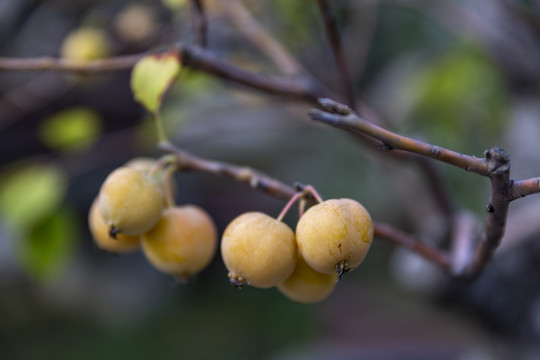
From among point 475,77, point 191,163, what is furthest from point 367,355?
point 191,163

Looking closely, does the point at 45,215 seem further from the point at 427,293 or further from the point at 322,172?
the point at 322,172

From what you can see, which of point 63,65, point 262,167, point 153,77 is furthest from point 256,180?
point 262,167

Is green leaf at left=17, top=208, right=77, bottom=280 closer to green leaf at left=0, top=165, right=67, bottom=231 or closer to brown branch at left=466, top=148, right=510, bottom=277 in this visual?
green leaf at left=0, top=165, right=67, bottom=231

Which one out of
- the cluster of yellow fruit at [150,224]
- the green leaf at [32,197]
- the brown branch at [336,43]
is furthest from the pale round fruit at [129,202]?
the green leaf at [32,197]

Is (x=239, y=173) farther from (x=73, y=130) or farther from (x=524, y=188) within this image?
(x=73, y=130)

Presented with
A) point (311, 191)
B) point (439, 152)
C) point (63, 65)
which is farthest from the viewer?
point (63, 65)

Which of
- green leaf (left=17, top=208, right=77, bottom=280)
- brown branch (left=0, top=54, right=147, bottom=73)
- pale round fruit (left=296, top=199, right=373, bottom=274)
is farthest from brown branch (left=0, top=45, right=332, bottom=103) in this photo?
green leaf (left=17, top=208, right=77, bottom=280)

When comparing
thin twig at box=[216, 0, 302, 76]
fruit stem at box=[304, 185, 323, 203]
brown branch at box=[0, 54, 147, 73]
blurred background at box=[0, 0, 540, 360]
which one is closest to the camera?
fruit stem at box=[304, 185, 323, 203]
